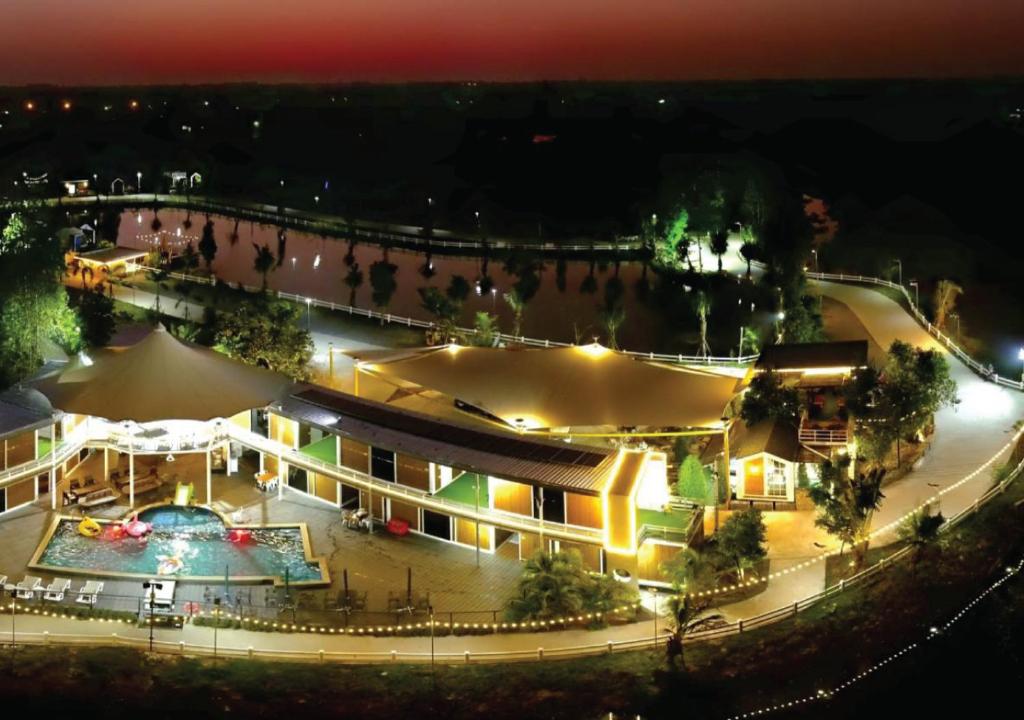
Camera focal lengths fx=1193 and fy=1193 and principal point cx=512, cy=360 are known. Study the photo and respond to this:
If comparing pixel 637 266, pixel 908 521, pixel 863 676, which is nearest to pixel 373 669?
pixel 863 676

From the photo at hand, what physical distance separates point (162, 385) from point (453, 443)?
7.85m

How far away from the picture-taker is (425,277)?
A: 205 ft

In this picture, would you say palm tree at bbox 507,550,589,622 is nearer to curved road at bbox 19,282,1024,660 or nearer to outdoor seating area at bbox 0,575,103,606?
curved road at bbox 19,282,1024,660

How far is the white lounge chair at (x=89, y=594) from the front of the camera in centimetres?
2288

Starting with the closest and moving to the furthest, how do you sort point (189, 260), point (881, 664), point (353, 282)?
point (881, 664), point (353, 282), point (189, 260)

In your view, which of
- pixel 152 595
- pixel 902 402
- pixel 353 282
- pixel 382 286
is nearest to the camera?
pixel 152 595

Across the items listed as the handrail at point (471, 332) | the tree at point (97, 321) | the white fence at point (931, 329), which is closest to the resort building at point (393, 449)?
the tree at point (97, 321)

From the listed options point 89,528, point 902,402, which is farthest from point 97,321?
point 902,402

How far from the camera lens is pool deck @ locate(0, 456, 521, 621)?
23.5 meters

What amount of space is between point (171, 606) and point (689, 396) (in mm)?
12934

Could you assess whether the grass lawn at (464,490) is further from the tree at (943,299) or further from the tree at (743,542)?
the tree at (943,299)

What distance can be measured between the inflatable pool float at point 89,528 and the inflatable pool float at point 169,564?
197 cm

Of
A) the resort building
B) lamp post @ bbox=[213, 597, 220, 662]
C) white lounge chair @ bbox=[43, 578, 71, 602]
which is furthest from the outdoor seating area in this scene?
the resort building

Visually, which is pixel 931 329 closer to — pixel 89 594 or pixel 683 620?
pixel 683 620
